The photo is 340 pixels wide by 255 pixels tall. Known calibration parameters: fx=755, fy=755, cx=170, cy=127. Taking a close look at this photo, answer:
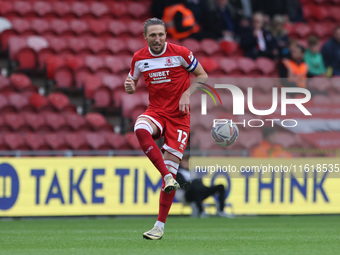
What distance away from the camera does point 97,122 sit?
13305 millimetres

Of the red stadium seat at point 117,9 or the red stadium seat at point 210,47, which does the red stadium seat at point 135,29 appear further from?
the red stadium seat at point 210,47

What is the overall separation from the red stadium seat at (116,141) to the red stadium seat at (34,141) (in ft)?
3.67

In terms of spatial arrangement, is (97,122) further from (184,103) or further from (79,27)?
(184,103)

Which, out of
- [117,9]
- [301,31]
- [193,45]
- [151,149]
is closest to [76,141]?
[193,45]

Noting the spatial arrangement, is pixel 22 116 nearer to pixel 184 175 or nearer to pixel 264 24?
pixel 184 175

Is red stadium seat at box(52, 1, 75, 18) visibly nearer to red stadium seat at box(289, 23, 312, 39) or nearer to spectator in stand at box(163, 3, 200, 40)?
spectator in stand at box(163, 3, 200, 40)

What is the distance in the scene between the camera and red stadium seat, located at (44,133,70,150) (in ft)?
40.4

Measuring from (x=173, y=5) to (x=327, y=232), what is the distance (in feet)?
25.2

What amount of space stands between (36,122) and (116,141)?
1.37 metres

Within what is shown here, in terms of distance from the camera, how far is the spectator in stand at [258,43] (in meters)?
15.6

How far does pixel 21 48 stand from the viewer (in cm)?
1420

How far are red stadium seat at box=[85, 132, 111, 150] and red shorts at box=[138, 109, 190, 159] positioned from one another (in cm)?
533

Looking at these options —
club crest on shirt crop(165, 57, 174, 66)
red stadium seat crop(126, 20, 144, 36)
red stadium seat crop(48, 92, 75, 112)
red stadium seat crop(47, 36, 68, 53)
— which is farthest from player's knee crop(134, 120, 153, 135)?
red stadium seat crop(126, 20, 144, 36)

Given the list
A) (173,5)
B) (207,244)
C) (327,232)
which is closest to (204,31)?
(173,5)
